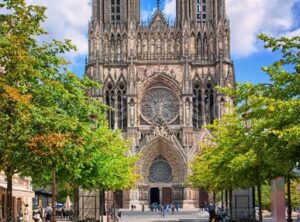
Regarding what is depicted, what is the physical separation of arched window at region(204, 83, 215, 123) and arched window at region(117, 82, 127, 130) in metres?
11.1

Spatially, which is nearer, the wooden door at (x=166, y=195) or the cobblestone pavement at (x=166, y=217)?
the cobblestone pavement at (x=166, y=217)

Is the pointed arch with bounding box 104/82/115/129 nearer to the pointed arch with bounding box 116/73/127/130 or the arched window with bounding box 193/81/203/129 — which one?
the pointed arch with bounding box 116/73/127/130

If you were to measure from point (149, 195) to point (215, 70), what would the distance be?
63.3 feet

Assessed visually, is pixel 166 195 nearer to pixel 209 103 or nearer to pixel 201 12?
pixel 209 103

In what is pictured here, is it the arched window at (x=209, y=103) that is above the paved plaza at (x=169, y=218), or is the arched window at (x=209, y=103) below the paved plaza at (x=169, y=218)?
above

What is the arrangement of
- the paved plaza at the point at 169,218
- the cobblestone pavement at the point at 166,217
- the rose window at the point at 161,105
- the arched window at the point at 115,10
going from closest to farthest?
1. the paved plaza at the point at 169,218
2. the cobblestone pavement at the point at 166,217
3. the rose window at the point at 161,105
4. the arched window at the point at 115,10

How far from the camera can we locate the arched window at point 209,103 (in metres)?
89.0

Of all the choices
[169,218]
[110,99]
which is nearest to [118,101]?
[110,99]

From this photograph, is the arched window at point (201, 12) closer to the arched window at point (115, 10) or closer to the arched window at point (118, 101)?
the arched window at point (115, 10)

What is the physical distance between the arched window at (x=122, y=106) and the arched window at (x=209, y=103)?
11.1 m

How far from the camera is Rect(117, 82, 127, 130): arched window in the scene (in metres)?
89.8

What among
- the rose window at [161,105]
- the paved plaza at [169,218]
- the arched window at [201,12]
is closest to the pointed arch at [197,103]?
the rose window at [161,105]

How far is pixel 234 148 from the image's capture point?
1236 inches

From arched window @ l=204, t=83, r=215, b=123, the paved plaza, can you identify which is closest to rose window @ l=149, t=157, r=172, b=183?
arched window @ l=204, t=83, r=215, b=123
